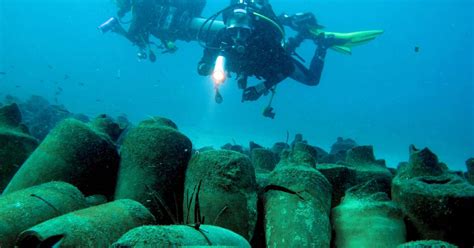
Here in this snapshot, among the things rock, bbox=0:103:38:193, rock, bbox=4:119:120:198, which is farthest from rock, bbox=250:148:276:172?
rock, bbox=0:103:38:193

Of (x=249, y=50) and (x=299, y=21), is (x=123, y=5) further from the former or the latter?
(x=249, y=50)

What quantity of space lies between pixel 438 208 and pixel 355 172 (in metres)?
1.10

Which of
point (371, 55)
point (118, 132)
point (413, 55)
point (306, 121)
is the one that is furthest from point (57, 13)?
point (118, 132)

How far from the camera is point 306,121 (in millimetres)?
84375

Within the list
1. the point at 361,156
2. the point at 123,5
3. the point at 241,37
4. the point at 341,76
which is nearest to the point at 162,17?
the point at 123,5

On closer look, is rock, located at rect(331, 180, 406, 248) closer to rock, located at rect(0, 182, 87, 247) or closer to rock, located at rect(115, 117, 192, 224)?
rock, located at rect(115, 117, 192, 224)

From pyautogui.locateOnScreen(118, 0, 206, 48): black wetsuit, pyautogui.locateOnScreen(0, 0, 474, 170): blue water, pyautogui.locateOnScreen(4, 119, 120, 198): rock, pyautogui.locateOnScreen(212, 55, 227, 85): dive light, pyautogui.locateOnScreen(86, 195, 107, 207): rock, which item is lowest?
pyautogui.locateOnScreen(86, 195, 107, 207): rock

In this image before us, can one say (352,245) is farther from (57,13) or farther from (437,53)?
(57,13)

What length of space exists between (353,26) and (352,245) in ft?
307

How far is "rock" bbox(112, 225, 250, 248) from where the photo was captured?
1611 millimetres

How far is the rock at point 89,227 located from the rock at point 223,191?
452 millimetres

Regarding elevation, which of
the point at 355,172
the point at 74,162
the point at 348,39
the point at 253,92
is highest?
the point at 348,39

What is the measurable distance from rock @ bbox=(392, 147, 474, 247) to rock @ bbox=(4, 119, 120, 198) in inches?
109

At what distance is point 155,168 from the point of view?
3307mm
